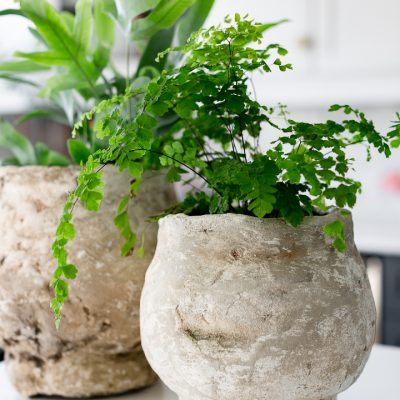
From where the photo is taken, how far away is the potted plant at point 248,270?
1.81 feet

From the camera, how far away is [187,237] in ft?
1.96

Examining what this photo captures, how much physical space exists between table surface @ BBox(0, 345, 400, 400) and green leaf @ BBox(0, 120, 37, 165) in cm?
32

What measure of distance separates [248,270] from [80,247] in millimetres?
260

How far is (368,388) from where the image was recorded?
0.84 metres

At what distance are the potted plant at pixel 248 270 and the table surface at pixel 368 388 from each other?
211 mm

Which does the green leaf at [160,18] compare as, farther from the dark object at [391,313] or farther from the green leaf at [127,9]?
the dark object at [391,313]

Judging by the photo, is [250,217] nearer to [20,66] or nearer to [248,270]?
[248,270]

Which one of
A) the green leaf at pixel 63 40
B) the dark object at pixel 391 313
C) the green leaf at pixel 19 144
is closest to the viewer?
the green leaf at pixel 63 40

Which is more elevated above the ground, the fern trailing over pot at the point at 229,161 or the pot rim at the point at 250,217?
the fern trailing over pot at the point at 229,161

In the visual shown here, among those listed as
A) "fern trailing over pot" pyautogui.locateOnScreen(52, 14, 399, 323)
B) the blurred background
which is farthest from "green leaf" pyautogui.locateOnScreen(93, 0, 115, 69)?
the blurred background

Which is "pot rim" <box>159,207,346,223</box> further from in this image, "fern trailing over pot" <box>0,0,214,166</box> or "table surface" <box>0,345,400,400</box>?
"table surface" <box>0,345,400,400</box>

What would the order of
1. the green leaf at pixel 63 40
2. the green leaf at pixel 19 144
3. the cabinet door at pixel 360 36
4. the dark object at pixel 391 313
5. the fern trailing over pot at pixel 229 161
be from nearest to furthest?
1. the fern trailing over pot at pixel 229 161
2. the green leaf at pixel 63 40
3. the green leaf at pixel 19 144
4. the dark object at pixel 391 313
5. the cabinet door at pixel 360 36

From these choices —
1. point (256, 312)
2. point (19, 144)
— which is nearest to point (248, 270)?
point (256, 312)

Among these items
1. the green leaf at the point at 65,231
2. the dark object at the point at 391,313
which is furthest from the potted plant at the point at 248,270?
the dark object at the point at 391,313
